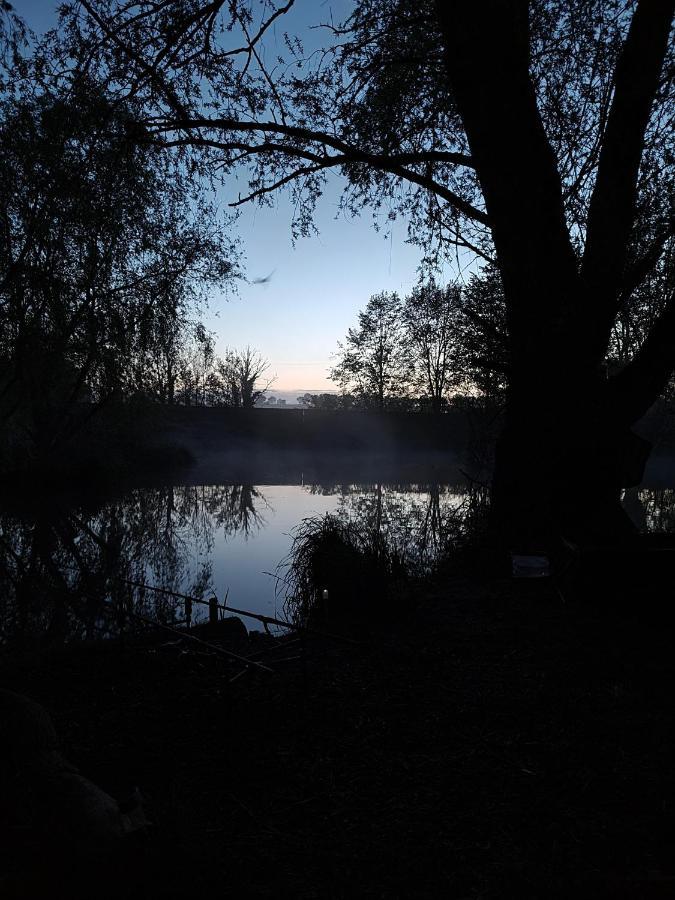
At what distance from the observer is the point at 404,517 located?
1590cm

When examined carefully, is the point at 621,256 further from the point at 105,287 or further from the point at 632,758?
the point at 105,287

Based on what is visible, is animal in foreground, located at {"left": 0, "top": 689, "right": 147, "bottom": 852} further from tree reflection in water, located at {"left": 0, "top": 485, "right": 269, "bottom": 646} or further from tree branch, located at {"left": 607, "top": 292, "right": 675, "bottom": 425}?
tree branch, located at {"left": 607, "top": 292, "right": 675, "bottom": 425}

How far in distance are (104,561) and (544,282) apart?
340 inches

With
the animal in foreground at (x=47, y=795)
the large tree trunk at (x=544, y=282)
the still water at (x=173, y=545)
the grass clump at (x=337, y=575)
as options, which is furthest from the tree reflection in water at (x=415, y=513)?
the animal in foreground at (x=47, y=795)

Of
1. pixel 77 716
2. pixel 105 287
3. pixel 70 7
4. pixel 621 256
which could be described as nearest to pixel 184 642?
pixel 77 716

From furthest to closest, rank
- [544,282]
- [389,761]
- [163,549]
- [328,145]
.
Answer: [163,549]
[328,145]
[544,282]
[389,761]

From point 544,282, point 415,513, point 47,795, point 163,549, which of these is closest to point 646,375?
point 544,282

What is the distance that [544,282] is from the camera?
7.27 m

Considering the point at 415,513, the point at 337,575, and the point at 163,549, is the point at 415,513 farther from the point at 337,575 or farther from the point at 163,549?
the point at 337,575

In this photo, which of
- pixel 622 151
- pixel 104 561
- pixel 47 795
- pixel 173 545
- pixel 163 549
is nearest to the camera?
pixel 47 795

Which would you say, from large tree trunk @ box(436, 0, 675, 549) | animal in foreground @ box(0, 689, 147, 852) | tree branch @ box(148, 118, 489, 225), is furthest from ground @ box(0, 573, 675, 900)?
tree branch @ box(148, 118, 489, 225)

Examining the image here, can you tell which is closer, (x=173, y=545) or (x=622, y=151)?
(x=622, y=151)

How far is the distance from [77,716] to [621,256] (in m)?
6.76

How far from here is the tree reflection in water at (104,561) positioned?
731cm
